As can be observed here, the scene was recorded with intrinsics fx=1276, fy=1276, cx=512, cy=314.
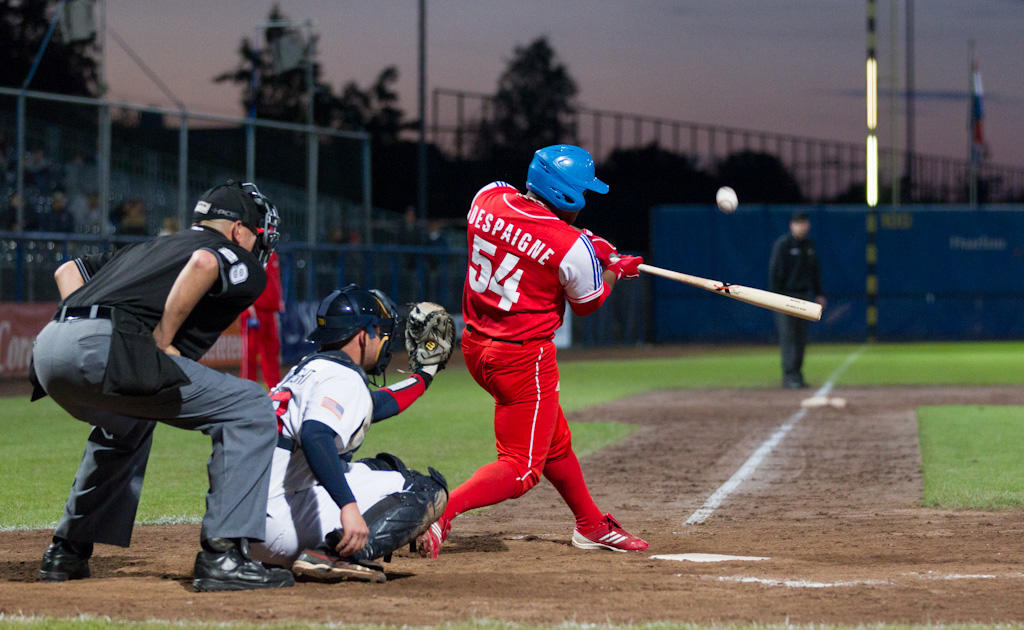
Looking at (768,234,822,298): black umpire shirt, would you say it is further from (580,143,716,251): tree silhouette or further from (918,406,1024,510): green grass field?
(580,143,716,251): tree silhouette

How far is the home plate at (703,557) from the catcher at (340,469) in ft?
3.85

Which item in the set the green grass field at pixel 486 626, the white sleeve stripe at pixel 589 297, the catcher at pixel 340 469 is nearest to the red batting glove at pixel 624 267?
the white sleeve stripe at pixel 589 297

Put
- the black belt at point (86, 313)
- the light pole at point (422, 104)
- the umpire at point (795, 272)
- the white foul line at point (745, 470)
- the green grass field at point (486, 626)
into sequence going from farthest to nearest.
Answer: the light pole at point (422, 104), the umpire at point (795, 272), the white foul line at point (745, 470), the black belt at point (86, 313), the green grass field at point (486, 626)

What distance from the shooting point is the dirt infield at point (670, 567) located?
482 cm

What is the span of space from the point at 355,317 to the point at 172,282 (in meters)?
0.83

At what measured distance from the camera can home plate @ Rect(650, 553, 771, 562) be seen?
603cm

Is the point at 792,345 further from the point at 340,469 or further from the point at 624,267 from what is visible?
the point at 340,469

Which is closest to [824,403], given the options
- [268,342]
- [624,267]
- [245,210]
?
[268,342]

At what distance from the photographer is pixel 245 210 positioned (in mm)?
5270

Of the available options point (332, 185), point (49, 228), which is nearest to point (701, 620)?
point (49, 228)

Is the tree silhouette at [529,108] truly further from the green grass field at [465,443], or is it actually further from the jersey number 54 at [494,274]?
the jersey number 54 at [494,274]

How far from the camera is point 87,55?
2353 centimetres

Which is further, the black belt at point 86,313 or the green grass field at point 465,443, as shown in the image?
the green grass field at point 465,443

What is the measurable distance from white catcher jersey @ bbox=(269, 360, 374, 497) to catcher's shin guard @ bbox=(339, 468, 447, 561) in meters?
0.31
